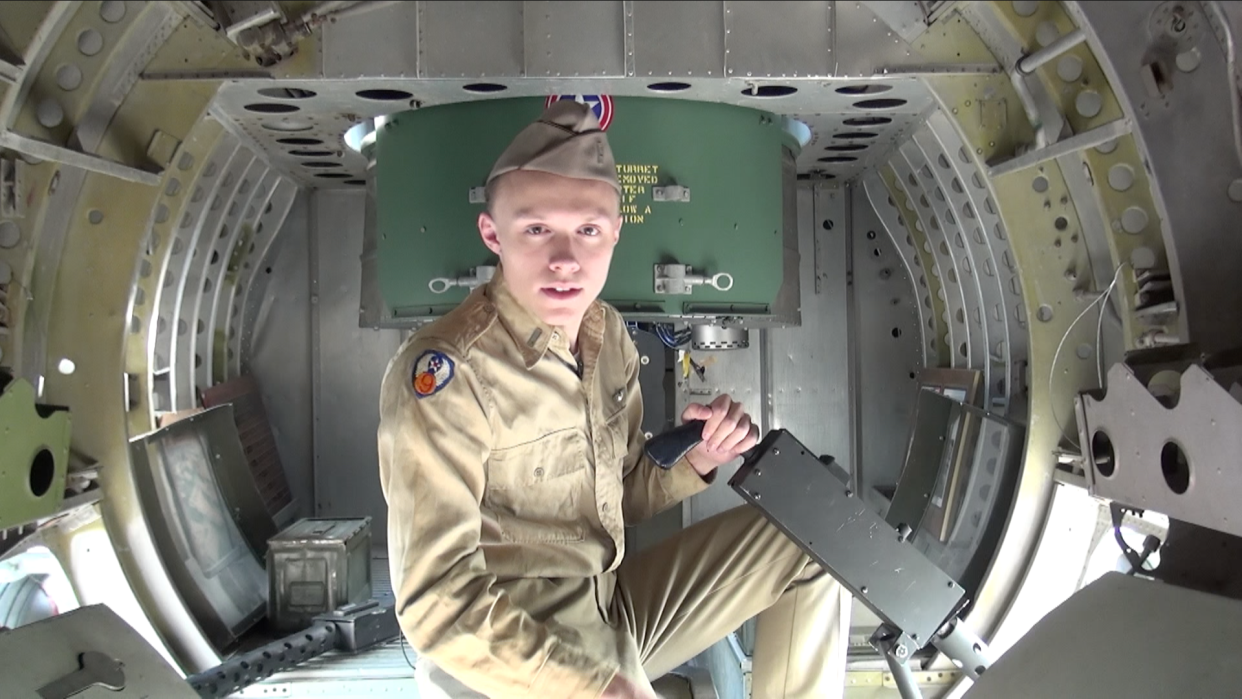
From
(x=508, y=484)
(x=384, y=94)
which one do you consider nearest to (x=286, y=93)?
(x=384, y=94)

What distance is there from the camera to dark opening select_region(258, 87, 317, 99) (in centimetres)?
362

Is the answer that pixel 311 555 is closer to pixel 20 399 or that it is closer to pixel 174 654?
pixel 174 654

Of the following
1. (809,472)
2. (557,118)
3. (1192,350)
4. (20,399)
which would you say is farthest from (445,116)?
(1192,350)

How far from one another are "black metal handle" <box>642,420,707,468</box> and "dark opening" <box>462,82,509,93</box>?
1874mm

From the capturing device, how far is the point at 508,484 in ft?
7.15

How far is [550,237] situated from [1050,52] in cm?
214

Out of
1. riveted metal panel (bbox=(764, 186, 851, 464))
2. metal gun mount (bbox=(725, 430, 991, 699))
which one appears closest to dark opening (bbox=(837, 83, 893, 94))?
metal gun mount (bbox=(725, 430, 991, 699))

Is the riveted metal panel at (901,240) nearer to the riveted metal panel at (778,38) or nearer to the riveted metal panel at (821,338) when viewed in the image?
the riveted metal panel at (821,338)

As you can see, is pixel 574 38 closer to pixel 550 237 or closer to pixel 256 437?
pixel 550 237

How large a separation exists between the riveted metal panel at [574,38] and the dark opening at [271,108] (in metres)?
1.23

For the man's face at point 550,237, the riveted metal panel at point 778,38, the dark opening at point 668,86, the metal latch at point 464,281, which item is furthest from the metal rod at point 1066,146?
the metal latch at point 464,281

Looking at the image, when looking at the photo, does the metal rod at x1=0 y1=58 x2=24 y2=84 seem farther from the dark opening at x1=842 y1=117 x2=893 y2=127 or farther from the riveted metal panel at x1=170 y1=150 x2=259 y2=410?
the dark opening at x1=842 y1=117 x2=893 y2=127

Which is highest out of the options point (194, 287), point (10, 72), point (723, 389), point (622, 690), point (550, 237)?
point (10, 72)

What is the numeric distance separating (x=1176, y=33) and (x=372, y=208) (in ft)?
10.6
